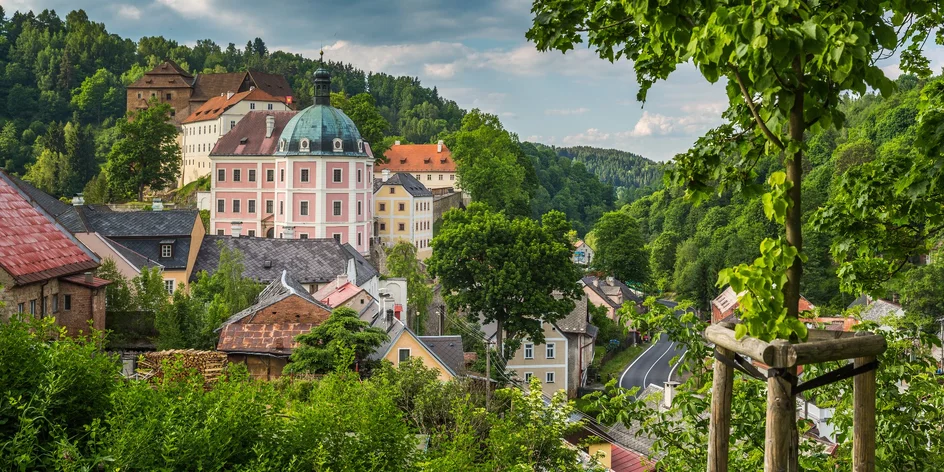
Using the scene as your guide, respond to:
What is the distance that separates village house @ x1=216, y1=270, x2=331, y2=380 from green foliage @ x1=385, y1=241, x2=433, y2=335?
48.9ft

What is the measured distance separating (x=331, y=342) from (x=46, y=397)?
15407mm

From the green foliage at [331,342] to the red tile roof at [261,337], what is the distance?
31.8 inches

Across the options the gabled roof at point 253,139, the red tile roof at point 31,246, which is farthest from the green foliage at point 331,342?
the gabled roof at point 253,139

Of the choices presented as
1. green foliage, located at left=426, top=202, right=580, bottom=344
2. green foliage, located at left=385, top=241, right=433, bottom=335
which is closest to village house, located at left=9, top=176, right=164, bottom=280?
green foliage, located at left=385, top=241, right=433, bottom=335

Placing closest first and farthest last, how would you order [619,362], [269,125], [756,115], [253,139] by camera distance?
[756,115] < [619,362] < [253,139] < [269,125]

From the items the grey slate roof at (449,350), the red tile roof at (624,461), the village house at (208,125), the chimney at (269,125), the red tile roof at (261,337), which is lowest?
the red tile roof at (624,461)

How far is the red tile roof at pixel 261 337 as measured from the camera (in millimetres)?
26734

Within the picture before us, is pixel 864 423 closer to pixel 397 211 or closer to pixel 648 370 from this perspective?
pixel 648 370

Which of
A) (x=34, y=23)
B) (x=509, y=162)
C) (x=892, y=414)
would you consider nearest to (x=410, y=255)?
(x=509, y=162)

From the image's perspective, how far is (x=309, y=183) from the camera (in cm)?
6184

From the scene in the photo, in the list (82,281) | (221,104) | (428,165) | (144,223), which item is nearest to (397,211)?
(428,165)

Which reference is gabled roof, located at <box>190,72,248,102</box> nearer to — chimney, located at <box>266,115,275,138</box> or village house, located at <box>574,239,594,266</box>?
village house, located at <box>574,239,594,266</box>

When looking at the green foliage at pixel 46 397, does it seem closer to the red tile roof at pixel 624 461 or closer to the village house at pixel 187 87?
the red tile roof at pixel 624 461

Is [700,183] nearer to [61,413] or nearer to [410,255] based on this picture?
[61,413]
